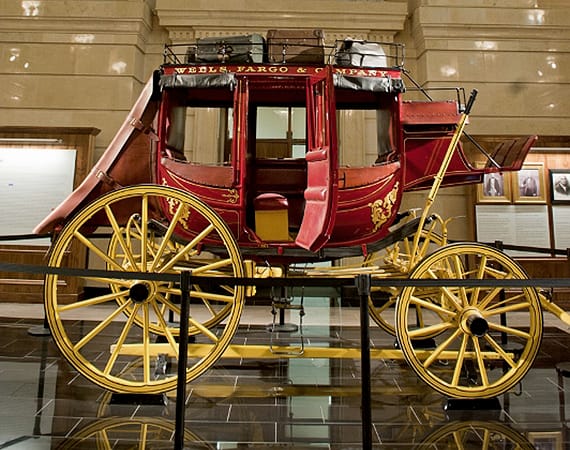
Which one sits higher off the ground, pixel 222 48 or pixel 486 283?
pixel 222 48

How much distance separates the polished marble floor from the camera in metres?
2.18

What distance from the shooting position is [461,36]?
273 inches

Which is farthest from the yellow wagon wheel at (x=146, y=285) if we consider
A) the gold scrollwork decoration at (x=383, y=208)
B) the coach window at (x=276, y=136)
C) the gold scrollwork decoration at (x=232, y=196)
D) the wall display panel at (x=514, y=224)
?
the wall display panel at (x=514, y=224)

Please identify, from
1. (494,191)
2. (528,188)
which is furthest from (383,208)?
(528,188)

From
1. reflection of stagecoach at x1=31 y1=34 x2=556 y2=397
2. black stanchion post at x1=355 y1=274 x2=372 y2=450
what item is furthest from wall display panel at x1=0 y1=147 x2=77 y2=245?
black stanchion post at x1=355 y1=274 x2=372 y2=450

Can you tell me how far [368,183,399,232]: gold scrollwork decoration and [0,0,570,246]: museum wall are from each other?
4043 mm

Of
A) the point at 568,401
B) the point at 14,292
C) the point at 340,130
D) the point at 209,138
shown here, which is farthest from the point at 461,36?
the point at 14,292

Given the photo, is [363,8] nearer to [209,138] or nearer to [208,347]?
[209,138]

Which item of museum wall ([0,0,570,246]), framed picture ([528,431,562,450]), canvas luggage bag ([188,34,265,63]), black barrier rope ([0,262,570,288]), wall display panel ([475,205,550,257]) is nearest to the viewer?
black barrier rope ([0,262,570,288])

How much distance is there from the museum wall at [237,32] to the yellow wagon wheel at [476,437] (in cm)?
480

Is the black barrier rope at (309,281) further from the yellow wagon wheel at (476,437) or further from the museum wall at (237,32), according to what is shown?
the museum wall at (237,32)

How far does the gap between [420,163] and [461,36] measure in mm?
4957

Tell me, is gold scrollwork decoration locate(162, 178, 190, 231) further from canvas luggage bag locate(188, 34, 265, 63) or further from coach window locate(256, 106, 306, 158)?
coach window locate(256, 106, 306, 158)

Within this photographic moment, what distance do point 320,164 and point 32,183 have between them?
5.40 meters
